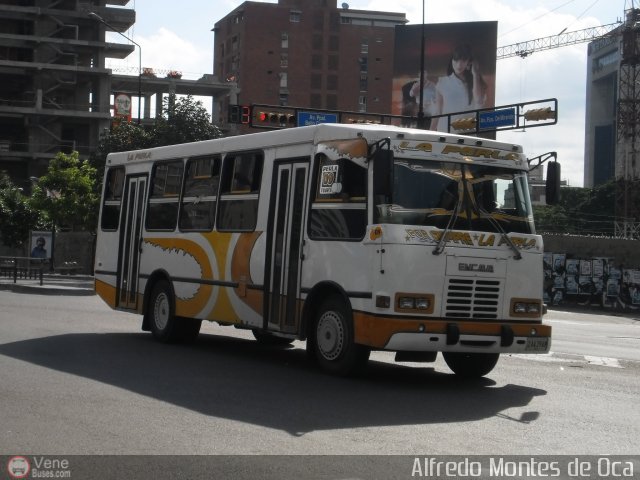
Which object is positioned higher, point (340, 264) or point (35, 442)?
point (340, 264)

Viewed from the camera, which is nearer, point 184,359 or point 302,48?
point 184,359

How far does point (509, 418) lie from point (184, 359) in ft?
17.9

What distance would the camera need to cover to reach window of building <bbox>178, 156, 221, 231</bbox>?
14.9 meters

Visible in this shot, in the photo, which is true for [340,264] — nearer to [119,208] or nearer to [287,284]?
[287,284]

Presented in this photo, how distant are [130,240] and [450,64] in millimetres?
64782

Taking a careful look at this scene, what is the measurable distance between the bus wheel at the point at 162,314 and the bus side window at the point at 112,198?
6.83 ft

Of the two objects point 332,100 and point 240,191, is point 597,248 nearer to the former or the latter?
point 240,191

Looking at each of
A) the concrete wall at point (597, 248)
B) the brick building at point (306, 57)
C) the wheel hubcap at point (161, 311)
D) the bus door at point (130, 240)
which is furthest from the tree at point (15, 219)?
the brick building at point (306, 57)

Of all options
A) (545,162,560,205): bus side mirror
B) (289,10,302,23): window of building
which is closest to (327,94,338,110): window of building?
(289,10,302,23): window of building

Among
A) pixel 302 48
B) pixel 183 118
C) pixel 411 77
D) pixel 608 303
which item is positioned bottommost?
pixel 608 303

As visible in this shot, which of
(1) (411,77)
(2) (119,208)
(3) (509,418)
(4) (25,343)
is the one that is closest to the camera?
(3) (509,418)

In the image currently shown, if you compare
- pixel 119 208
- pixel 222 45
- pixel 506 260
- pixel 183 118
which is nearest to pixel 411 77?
pixel 183 118

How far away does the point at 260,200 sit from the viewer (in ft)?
44.5

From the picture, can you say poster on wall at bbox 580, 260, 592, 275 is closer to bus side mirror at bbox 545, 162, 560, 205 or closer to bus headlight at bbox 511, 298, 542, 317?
bus side mirror at bbox 545, 162, 560, 205
